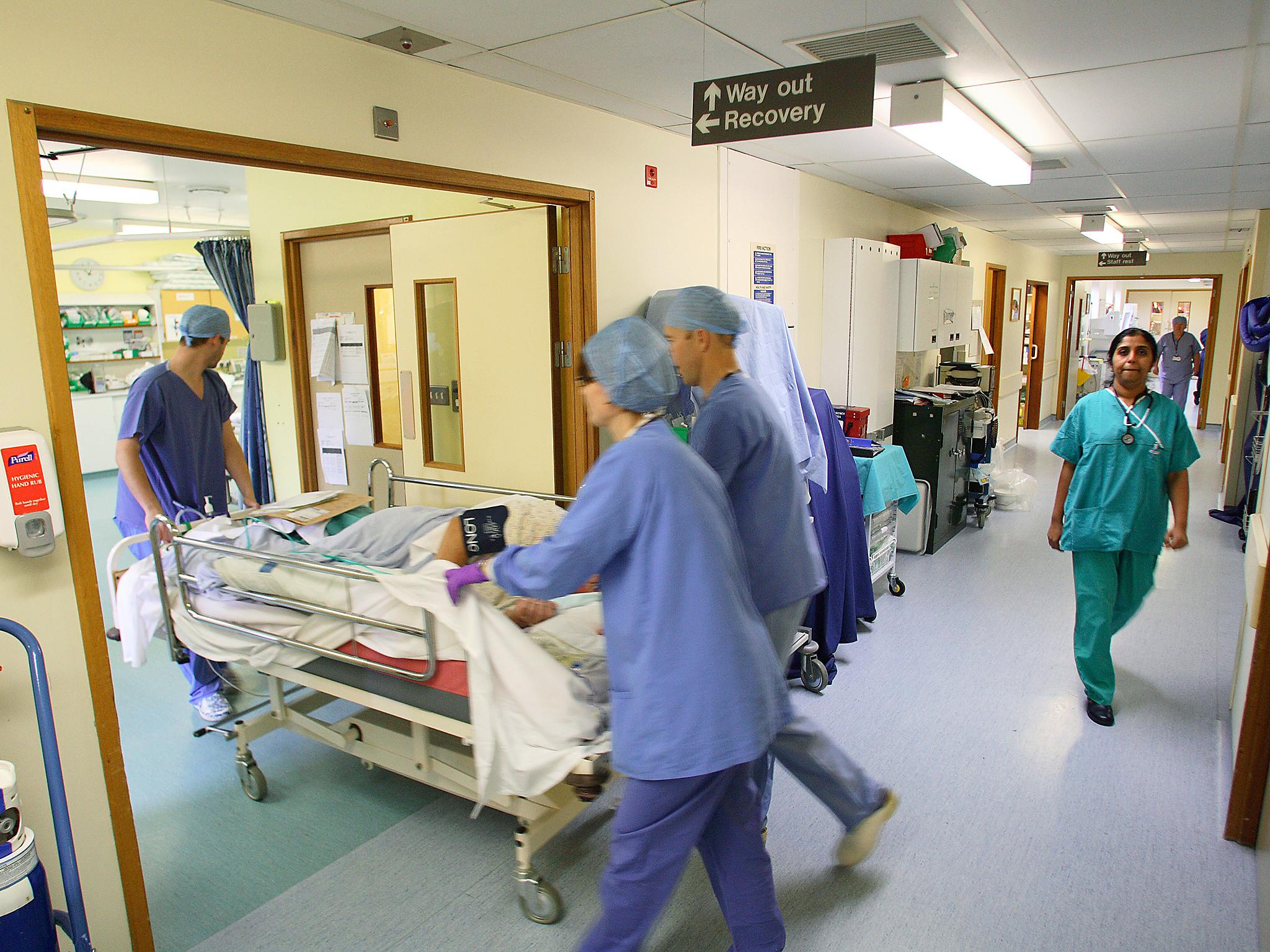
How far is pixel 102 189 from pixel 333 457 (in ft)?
11.3

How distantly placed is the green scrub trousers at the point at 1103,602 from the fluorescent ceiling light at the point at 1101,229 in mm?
4625

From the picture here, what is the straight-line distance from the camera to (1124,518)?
3.13 metres

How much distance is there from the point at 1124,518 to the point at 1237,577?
2775 millimetres

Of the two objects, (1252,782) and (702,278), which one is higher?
(702,278)

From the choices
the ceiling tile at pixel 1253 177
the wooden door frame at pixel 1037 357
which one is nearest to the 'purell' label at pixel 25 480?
the ceiling tile at pixel 1253 177

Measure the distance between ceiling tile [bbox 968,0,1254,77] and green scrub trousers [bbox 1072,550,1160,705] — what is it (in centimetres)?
182

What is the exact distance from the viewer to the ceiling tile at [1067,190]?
17.7 ft

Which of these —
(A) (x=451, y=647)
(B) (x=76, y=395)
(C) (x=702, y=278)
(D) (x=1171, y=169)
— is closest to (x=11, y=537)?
(A) (x=451, y=647)

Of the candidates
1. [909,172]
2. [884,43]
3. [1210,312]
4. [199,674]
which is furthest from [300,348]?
[1210,312]

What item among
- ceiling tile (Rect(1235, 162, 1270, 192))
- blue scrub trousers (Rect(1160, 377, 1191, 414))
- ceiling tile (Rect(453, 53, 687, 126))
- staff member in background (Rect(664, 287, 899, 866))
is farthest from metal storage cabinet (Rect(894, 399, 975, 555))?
blue scrub trousers (Rect(1160, 377, 1191, 414))

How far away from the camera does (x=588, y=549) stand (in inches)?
65.5

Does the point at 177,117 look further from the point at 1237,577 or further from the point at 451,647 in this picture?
the point at 1237,577

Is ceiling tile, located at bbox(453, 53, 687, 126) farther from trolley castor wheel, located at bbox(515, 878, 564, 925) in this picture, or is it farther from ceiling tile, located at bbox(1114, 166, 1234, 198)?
ceiling tile, located at bbox(1114, 166, 1234, 198)

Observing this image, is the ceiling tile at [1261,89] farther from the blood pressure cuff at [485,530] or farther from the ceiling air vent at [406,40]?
the blood pressure cuff at [485,530]
